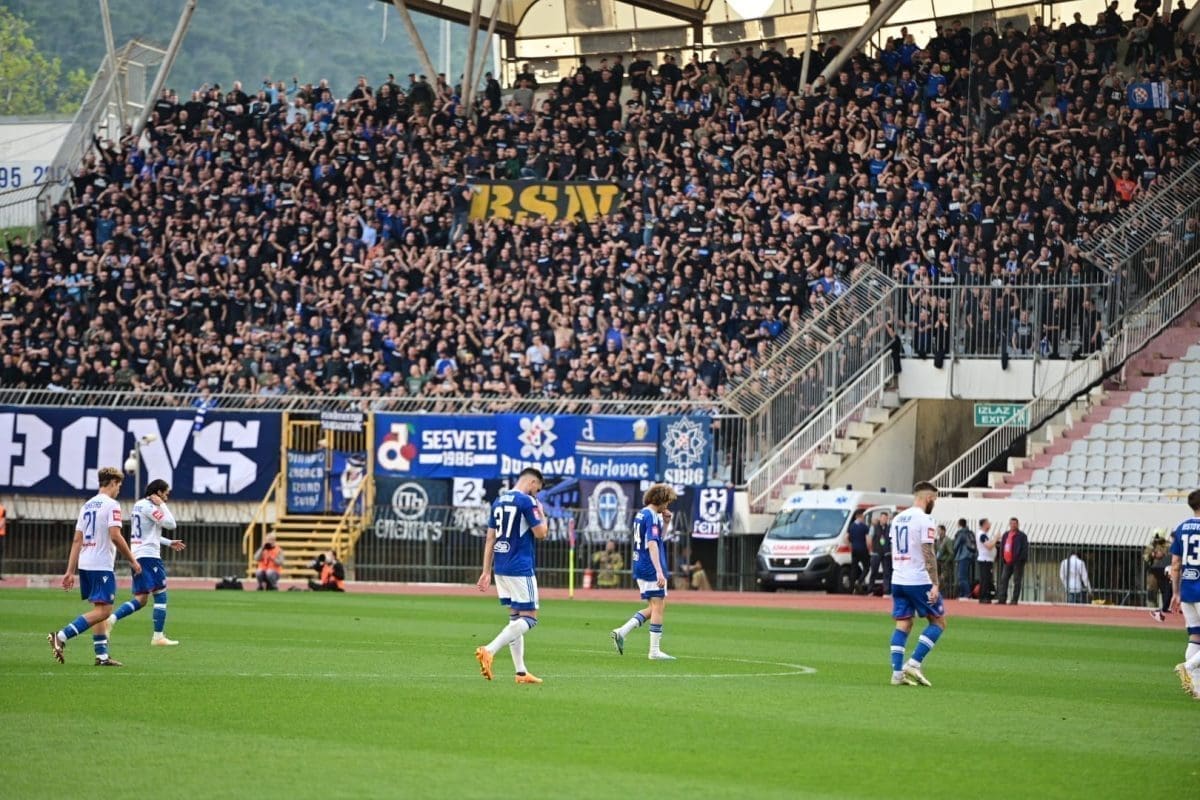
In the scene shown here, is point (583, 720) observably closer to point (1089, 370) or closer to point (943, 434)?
point (1089, 370)

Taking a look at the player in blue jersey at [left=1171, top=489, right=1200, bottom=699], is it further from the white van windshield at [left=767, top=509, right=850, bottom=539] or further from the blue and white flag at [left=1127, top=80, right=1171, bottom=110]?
the blue and white flag at [left=1127, top=80, right=1171, bottom=110]

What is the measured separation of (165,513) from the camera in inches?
880

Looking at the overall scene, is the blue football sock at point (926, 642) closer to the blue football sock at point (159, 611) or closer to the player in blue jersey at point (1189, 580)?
the player in blue jersey at point (1189, 580)

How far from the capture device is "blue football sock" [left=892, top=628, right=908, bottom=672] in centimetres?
1859

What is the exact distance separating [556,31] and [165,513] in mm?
46837

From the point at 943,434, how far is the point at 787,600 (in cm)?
1003

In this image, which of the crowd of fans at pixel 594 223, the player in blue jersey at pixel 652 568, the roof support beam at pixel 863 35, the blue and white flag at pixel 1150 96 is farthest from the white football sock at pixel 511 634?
the roof support beam at pixel 863 35

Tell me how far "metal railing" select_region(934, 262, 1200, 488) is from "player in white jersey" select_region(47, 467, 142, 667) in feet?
86.4

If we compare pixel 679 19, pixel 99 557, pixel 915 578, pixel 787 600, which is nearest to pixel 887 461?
pixel 787 600

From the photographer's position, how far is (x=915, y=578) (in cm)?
1850

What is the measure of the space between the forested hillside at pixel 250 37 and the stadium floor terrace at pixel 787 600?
93.9 metres

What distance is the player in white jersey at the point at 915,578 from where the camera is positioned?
18.5 meters

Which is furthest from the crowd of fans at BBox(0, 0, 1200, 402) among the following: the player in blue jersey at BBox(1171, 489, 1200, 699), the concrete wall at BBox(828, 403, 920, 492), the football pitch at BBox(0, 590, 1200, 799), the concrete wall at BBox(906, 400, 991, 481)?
the player in blue jersey at BBox(1171, 489, 1200, 699)

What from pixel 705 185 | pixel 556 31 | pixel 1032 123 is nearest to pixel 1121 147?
pixel 1032 123
